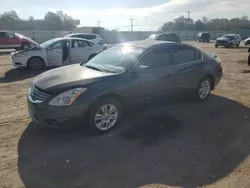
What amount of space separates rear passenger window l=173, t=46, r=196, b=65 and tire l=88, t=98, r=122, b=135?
6.38 ft

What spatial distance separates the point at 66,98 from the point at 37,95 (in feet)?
1.94

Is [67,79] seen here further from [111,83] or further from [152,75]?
[152,75]

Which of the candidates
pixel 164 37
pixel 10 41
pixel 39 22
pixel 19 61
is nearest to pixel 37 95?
pixel 19 61

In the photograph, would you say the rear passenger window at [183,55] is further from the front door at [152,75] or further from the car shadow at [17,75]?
the car shadow at [17,75]

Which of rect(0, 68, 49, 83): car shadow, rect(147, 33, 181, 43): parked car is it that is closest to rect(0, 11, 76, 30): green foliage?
rect(147, 33, 181, 43): parked car

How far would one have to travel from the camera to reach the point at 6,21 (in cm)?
5100

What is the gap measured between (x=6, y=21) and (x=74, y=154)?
54.5 m

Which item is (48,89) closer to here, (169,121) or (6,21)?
(169,121)

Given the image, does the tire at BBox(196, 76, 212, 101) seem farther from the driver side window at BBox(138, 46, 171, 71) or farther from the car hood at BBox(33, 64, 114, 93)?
the car hood at BBox(33, 64, 114, 93)

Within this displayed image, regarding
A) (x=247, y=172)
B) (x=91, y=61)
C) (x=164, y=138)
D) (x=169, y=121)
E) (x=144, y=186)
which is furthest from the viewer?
(x=91, y=61)

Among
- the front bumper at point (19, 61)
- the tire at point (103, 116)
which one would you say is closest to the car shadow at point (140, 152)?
the tire at point (103, 116)

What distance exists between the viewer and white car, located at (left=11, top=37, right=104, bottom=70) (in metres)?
10.8

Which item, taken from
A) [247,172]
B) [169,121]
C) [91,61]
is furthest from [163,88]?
[247,172]

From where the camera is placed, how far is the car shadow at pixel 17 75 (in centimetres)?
946
